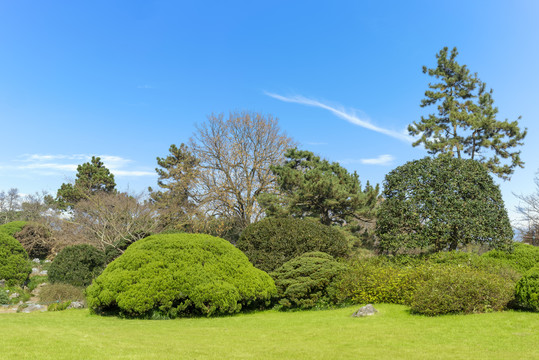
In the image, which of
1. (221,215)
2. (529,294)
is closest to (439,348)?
(529,294)

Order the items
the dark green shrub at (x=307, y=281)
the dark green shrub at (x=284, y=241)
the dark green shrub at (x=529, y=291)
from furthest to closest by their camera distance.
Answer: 1. the dark green shrub at (x=284, y=241)
2. the dark green shrub at (x=307, y=281)
3. the dark green shrub at (x=529, y=291)

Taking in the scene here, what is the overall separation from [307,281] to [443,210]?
4963mm

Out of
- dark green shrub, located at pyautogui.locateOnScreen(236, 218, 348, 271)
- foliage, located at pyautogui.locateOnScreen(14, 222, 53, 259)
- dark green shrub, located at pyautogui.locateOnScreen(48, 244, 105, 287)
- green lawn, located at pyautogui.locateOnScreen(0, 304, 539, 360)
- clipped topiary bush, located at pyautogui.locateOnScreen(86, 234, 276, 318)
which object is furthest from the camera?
foliage, located at pyautogui.locateOnScreen(14, 222, 53, 259)

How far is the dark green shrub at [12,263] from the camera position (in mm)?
17266

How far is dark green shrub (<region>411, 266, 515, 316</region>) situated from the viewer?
850 centimetres

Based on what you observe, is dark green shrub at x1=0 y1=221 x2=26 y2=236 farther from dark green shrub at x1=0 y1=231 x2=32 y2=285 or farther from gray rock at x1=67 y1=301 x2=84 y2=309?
gray rock at x1=67 y1=301 x2=84 y2=309

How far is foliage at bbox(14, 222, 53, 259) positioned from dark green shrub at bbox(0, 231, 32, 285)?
30.9 feet

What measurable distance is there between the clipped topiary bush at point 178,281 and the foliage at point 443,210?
4.73 metres

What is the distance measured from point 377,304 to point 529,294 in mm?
3347

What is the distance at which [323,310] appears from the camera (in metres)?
10.7

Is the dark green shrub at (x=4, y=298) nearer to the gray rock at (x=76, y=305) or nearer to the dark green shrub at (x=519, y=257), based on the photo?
the gray rock at (x=76, y=305)

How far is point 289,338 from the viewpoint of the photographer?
7.31 meters

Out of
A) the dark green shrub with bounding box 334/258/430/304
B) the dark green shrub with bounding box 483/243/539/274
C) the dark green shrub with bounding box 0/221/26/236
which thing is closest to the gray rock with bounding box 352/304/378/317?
the dark green shrub with bounding box 334/258/430/304

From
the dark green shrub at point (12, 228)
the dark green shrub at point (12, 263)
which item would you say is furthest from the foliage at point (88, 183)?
the dark green shrub at point (12, 263)
